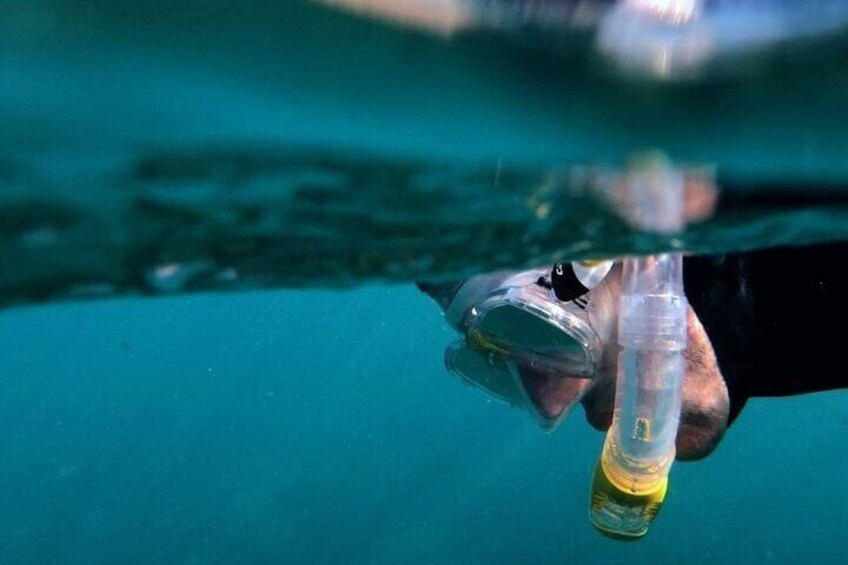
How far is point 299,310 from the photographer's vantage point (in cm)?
4591

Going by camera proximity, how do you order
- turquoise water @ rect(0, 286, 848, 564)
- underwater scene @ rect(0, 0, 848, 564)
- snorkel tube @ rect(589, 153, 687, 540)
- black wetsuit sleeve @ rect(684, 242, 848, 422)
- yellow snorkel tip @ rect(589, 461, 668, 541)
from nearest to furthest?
1. underwater scene @ rect(0, 0, 848, 564)
2. black wetsuit sleeve @ rect(684, 242, 848, 422)
3. snorkel tube @ rect(589, 153, 687, 540)
4. yellow snorkel tip @ rect(589, 461, 668, 541)
5. turquoise water @ rect(0, 286, 848, 564)

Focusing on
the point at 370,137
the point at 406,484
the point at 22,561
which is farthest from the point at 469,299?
the point at 406,484

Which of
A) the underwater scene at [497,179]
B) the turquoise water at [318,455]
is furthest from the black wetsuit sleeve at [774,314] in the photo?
the turquoise water at [318,455]

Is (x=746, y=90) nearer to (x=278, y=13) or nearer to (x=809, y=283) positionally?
(x=278, y=13)

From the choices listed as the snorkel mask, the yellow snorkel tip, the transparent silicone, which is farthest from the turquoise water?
the transparent silicone

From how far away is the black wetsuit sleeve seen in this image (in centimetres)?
328

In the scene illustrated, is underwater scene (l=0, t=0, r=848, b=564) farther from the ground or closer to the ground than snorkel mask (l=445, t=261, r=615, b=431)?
farther from the ground

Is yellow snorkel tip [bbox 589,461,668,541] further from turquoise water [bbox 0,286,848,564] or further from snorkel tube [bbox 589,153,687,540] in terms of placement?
turquoise water [bbox 0,286,848,564]

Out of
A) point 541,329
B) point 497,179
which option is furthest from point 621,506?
point 497,179

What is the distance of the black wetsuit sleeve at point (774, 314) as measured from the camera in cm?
328

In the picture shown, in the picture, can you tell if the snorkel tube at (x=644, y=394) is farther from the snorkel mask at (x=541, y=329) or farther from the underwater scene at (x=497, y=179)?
the snorkel mask at (x=541, y=329)

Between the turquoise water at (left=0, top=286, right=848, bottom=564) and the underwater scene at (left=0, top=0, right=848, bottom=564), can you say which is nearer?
the underwater scene at (left=0, top=0, right=848, bottom=564)

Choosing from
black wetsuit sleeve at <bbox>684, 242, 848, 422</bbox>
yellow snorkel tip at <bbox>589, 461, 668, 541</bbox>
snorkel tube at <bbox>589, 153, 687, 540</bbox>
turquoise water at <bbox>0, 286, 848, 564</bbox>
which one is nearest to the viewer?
black wetsuit sleeve at <bbox>684, 242, 848, 422</bbox>

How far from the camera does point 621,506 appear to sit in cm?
369
